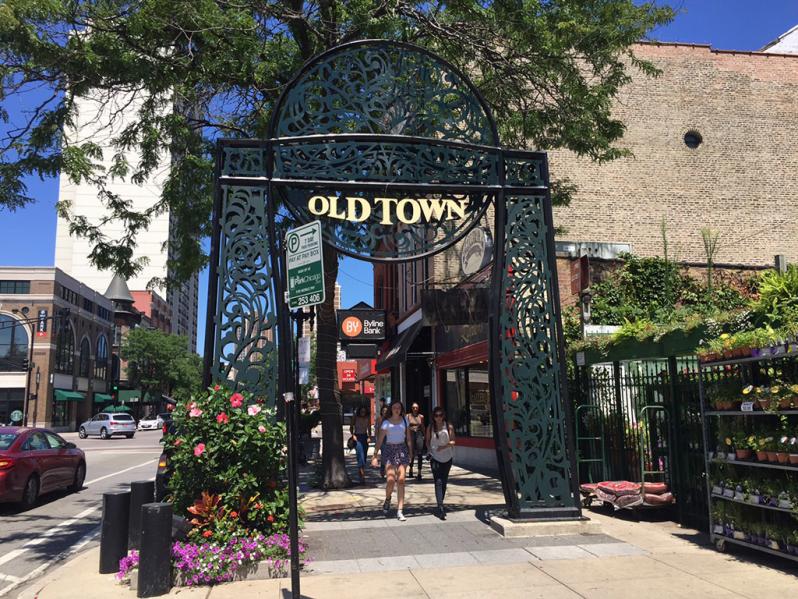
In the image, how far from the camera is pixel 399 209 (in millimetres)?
8523

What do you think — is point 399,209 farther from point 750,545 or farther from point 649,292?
point 649,292

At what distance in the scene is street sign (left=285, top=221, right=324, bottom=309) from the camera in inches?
211

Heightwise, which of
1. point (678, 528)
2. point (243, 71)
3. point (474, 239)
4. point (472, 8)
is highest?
point (472, 8)

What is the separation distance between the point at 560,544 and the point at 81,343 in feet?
223

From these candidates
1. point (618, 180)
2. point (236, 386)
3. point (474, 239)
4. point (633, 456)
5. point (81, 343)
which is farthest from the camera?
point (81, 343)

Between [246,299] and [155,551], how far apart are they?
2.96m

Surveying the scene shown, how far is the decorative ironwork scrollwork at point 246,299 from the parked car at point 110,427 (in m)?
38.7

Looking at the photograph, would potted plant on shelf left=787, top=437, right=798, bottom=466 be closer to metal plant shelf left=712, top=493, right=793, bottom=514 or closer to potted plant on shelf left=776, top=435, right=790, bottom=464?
potted plant on shelf left=776, top=435, right=790, bottom=464

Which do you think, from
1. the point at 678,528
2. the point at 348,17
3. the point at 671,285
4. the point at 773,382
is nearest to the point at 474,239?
the point at 671,285

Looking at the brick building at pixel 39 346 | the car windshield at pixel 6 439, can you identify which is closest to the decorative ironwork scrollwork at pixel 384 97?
the car windshield at pixel 6 439

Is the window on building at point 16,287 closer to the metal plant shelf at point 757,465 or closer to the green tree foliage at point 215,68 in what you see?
the green tree foliage at point 215,68

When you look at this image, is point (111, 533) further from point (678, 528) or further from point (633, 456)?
point (633, 456)

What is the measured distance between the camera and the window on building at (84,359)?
6663cm

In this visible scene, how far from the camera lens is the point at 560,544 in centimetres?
776
